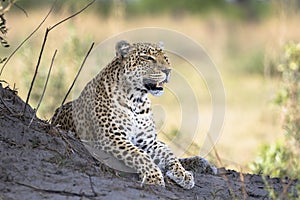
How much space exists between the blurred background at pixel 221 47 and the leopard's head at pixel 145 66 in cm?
94

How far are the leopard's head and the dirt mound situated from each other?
2.48ft

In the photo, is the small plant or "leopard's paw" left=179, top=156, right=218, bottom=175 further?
the small plant

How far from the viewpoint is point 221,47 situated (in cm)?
2723

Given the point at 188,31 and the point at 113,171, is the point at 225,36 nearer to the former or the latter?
the point at 188,31

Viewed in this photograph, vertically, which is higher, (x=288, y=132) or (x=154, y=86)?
(x=288, y=132)

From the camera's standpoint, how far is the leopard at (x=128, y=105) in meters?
6.64

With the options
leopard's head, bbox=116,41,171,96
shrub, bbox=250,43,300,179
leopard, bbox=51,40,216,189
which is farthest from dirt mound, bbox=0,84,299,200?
shrub, bbox=250,43,300,179

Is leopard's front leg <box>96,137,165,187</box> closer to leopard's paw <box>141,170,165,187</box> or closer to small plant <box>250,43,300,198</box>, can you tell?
leopard's paw <box>141,170,165,187</box>

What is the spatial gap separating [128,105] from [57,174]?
1395 millimetres

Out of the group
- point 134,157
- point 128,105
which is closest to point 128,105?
point 128,105

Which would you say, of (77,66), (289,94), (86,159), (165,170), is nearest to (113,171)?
(86,159)

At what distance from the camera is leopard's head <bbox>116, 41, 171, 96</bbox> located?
6695 millimetres

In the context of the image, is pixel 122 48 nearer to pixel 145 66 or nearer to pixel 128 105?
pixel 145 66

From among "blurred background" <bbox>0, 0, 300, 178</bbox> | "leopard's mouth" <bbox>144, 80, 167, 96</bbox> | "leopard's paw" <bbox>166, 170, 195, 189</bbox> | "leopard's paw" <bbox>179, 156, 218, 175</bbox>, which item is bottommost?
"leopard's paw" <bbox>166, 170, 195, 189</bbox>
